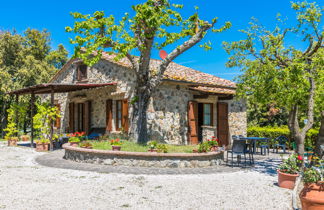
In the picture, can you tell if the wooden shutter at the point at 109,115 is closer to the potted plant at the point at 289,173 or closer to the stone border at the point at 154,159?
the stone border at the point at 154,159

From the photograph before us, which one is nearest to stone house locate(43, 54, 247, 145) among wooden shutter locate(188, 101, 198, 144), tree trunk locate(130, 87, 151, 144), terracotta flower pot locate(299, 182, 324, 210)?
wooden shutter locate(188, 101, 198, 144)

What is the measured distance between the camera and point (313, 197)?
165 inches

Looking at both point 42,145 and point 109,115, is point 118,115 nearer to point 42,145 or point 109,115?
point 109,115

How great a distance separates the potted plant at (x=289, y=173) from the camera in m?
6.15

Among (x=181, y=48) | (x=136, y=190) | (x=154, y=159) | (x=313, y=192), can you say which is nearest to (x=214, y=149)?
(x=154, y=159)

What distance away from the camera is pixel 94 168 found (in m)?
8.13

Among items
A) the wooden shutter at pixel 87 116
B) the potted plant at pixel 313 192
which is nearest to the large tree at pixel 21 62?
the wooden shutter at pixel 87 116

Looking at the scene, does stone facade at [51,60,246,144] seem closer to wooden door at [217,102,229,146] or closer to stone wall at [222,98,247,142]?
stone wall at [222,98,247,142]

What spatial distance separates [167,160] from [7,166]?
15.7 feet

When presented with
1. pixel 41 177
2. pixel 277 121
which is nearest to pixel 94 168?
pixel 41 177

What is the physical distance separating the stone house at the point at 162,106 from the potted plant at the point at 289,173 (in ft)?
20.2

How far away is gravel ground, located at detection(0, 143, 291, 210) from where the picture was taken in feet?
16.0

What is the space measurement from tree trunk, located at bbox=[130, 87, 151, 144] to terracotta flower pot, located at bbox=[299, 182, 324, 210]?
6.89 metres

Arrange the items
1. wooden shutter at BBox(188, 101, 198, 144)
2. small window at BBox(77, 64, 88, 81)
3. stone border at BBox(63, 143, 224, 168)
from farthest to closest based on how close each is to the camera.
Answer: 1. small window at BBox(77, 64, 88, 81)
2. wooden shutter at BBox(188, 101, 198, 144)
3. stone border at BBox(63, 143, 224, 168)
